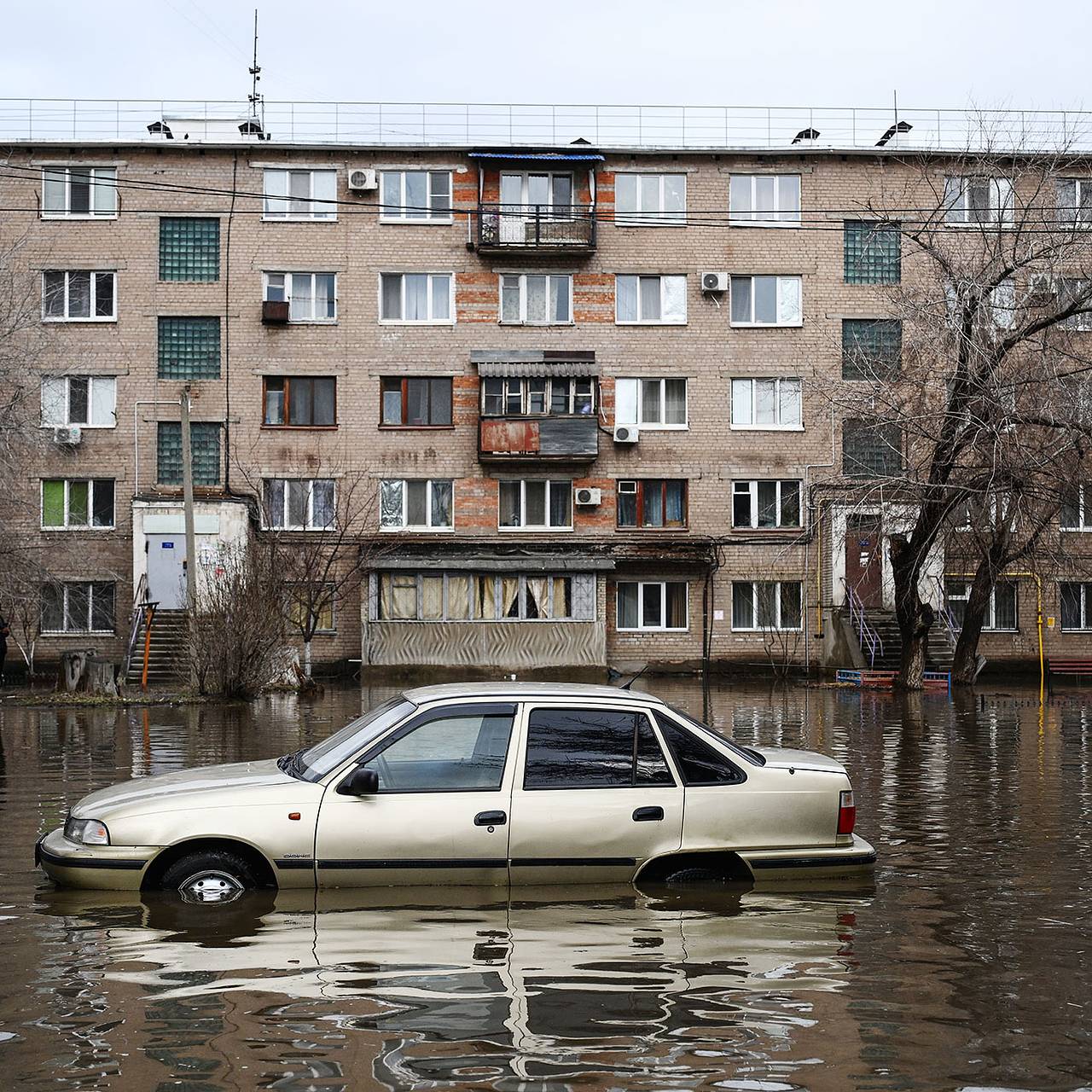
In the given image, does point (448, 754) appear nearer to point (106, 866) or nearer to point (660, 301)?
point (106, 866)

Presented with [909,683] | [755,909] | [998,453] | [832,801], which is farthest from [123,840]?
[909,683]

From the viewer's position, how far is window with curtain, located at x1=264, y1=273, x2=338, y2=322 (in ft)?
133

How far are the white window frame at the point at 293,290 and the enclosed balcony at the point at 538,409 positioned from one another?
14.4 ft

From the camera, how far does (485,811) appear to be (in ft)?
27.1

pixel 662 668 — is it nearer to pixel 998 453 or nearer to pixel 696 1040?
pixel 998 453

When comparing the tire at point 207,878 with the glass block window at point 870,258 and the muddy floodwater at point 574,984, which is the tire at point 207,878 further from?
the glass block window at point 870,258

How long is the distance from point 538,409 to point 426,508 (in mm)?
4332

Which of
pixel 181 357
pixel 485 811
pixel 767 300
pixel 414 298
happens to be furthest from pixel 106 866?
pixel 767 300

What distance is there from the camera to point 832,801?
345 inches

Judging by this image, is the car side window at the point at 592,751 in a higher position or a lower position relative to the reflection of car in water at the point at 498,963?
higher

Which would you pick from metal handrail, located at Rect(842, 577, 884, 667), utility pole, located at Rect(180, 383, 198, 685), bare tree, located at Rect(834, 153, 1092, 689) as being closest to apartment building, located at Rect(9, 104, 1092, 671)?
metal handrail, located at Rect(842, 577, 884, 667)

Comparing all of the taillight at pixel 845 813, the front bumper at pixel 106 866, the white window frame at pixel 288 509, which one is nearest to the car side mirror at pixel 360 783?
the front bumper at pixel 106 866

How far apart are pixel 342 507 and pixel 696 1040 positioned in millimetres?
35169

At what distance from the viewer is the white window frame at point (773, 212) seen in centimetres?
4131
